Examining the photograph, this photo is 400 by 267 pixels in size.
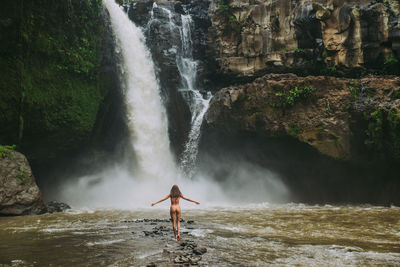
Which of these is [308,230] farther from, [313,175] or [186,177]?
[186,177]

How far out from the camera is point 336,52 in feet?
51.6

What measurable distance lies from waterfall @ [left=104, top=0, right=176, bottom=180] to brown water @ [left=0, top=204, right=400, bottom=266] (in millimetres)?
8558

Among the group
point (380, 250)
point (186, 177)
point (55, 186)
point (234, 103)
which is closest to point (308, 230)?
point (380, 250)

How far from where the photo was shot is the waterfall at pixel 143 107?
17.8m

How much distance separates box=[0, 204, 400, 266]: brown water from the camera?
15.9 ft

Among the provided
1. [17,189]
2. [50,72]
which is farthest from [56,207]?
[50,72]

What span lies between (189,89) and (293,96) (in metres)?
7.49

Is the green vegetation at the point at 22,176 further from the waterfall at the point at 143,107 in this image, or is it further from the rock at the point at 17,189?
the waterfall at the point at 143,107

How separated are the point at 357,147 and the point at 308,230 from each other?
7.57 meters

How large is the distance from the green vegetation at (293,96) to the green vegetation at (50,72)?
996 cm

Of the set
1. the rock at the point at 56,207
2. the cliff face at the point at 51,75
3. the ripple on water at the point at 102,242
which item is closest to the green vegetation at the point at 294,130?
the ripple on water at the point at 102,242

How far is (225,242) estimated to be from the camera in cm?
614

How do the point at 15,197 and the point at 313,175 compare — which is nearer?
the point at 15,197

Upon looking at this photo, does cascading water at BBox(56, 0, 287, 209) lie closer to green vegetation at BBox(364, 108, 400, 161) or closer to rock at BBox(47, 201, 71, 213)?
rock at BBox(47, 201, 71, 213)
